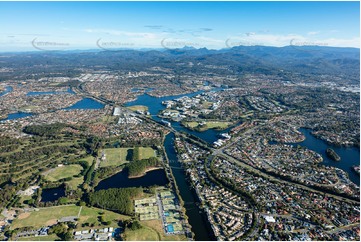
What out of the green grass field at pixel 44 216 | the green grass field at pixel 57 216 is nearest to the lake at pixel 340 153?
the green grass field at pixel 57 216

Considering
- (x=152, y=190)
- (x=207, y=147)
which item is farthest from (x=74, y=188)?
(x=207, y=147)

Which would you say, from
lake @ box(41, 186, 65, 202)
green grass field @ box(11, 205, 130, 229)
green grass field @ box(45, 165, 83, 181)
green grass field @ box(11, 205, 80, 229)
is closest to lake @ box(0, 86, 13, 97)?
green grass field @ box(45, 165, 83, 181)

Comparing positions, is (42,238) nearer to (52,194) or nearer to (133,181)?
(52,194)

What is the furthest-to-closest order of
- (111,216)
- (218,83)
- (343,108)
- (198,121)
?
(218,83), (343,108), (198,121), (111,216)

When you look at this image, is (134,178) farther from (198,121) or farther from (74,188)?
(198,121)

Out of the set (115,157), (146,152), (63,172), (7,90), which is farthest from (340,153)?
(7,90)

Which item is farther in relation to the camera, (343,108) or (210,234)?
(343,108)
